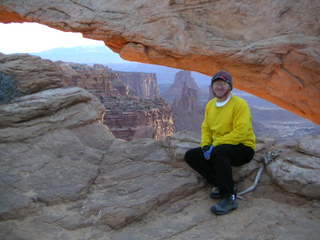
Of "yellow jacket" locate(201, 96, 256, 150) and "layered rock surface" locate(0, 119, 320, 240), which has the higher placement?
"yellow jacket" locate(201, 96, 256, 150)

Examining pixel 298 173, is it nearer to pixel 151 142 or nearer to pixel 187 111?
pixel 151 142

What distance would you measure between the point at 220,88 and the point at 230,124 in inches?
16.5

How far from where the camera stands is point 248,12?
784 cm

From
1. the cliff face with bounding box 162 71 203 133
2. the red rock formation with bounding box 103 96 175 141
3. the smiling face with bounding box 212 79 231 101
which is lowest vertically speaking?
the cliff face with bounding box 162 71 203 133

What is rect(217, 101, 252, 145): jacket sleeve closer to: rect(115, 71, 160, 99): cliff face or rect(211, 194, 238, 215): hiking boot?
rect(211, 194, 238, 215): hiking boot

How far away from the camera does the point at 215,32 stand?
7.97 m

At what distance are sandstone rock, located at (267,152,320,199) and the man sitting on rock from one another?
0.39 m

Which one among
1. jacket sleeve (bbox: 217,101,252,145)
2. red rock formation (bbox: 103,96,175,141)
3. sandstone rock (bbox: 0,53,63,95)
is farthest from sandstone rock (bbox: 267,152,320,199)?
red rock formation (bbox: 103,96,175,141)

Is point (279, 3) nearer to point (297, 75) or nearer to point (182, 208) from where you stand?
point (297, 75)

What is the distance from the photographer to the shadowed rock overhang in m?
7.55

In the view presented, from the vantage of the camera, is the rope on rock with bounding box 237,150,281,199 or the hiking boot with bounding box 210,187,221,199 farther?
the rope on rock with bounding box 237,150,281,199

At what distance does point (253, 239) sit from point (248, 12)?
5782mm

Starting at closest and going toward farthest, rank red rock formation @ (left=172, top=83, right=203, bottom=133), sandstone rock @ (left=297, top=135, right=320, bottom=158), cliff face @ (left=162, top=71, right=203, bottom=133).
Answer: sandstone rock @ (left=297, top=135, right=320, bottom=158) → cliff face @ (left=162, top=71, right=203, bottom=133) → red rock formation @ (left=172, top=83, right=203, bottom=133)

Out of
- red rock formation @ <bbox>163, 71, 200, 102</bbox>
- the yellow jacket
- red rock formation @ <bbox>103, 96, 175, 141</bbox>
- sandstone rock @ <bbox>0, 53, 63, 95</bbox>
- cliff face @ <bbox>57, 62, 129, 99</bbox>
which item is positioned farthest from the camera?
red rock formation @ <bbox>163, 71, 200, 102</bbox>
